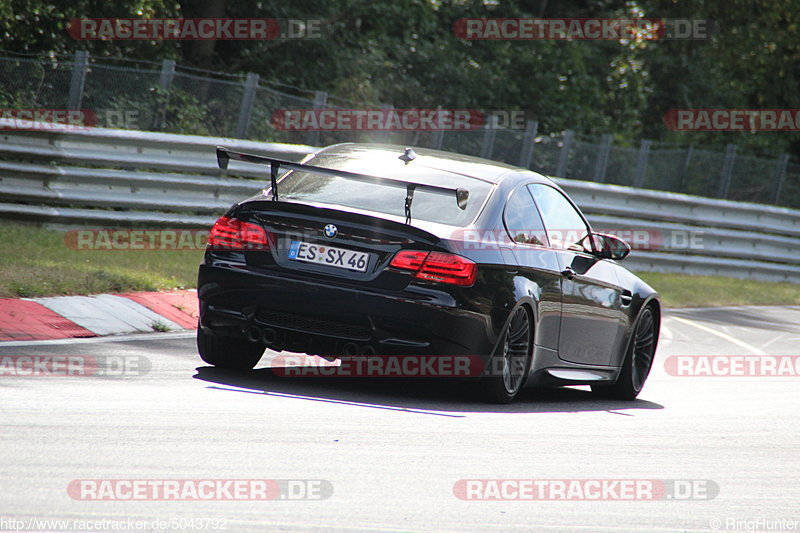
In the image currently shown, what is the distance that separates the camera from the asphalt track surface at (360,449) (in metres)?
4.87

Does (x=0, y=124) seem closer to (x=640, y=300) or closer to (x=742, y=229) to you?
(x=640, y=300)

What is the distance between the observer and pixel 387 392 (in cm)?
804

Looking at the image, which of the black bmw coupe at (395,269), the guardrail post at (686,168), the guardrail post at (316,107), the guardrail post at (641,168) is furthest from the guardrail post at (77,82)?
the guardrail post at (686,168)

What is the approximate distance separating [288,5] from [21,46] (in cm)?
634

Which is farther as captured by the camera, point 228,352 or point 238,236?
point 228,352

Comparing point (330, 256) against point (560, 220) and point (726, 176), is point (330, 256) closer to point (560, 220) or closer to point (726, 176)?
point (560, 220)

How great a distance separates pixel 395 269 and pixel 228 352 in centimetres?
152

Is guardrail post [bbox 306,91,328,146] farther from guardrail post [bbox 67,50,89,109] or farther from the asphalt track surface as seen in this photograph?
the asphalt track surface

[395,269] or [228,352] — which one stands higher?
[395,269]

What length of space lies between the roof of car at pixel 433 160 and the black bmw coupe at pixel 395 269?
0.06 feet

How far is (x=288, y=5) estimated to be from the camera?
918 inches

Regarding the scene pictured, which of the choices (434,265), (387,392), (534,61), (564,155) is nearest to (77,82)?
(387,392)

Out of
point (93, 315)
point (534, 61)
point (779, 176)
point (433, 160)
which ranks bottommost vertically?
point (93, 315)

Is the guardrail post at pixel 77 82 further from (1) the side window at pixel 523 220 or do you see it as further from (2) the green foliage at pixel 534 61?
(1) the side window at pixel 523 220
